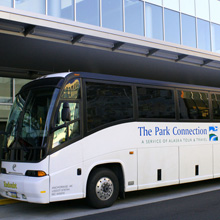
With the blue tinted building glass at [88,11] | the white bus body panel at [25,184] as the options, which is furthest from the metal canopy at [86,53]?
the white bus body panel at [25,184]

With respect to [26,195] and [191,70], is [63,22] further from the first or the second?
[191,70]

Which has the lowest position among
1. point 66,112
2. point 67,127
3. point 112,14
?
point 67,127

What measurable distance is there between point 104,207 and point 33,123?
2532 mm

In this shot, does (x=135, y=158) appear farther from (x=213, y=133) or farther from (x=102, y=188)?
(x=213, y=133)

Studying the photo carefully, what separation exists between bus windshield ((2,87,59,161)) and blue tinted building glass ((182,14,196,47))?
9123 mm

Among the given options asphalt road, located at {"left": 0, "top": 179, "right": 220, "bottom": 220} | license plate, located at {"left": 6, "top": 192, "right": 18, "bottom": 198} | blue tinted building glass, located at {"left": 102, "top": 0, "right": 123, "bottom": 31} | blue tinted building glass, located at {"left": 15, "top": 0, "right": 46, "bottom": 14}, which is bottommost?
asphalt road, located at {"left": 0, "top": 179, "right": 220, "bottom": 220}

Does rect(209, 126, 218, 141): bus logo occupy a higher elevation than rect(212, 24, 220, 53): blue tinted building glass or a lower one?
lower

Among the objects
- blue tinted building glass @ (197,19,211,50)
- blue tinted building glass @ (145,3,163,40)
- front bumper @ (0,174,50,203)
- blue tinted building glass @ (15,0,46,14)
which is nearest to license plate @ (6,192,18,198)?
front bumper @ (0,174,50,203)

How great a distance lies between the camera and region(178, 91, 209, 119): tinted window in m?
9.89

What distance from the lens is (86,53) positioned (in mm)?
12562

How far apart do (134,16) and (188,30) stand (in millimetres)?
3182

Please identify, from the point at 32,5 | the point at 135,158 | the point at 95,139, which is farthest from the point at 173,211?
the point at 32,5

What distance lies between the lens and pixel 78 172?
7410 millimetres

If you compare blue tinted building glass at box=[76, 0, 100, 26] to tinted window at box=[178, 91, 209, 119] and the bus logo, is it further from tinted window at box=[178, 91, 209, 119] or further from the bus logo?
the bus logo
